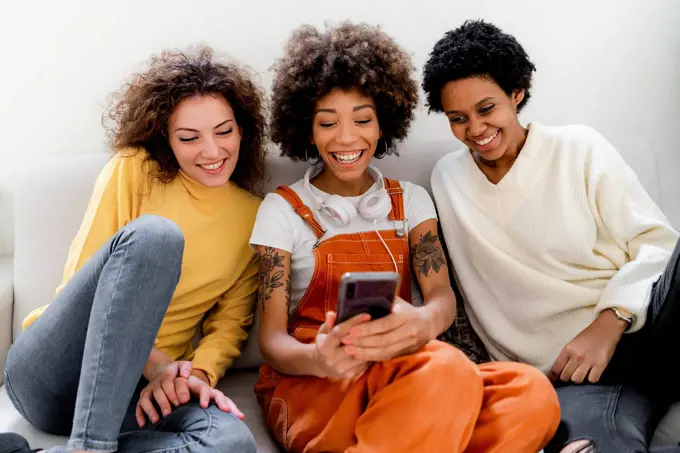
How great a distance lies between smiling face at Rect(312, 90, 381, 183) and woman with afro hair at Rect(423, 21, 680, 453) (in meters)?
0.22

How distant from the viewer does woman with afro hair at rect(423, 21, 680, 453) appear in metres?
1.37

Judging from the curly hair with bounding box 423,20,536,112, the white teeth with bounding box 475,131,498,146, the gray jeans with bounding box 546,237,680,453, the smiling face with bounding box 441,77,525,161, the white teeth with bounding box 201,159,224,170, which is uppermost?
the curly hair with bounding box 423,20,536,112

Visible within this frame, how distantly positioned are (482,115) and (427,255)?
355 millimetres

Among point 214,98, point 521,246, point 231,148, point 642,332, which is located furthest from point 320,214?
point 642,332

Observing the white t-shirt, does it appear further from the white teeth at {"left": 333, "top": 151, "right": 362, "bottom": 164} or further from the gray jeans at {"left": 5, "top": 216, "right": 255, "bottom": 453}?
the gray jeans at {"left": 5, "top": 216, "right": 255, "bottom": 453}

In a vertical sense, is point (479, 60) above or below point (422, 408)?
above

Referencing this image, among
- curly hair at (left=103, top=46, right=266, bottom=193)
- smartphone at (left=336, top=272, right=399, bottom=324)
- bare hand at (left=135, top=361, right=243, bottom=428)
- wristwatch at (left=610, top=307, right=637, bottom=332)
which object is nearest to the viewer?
smartphone at (left=336, top=272, right=399, bottom=324)

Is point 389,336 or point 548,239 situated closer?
point 389,336

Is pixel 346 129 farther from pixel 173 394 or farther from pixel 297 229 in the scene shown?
pixel 173 394

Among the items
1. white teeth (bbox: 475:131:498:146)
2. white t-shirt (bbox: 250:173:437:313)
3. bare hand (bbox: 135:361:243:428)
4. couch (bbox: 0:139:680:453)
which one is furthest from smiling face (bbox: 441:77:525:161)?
bare hand (bbox: 135:361:243:428)

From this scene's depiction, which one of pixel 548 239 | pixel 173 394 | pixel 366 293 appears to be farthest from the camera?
pixel 548 239

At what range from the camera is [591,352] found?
4.42ft

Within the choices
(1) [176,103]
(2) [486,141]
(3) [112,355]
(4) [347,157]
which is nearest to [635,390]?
(2) [486,141]

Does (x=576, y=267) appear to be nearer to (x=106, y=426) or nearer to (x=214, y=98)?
(x=214, y=98)
